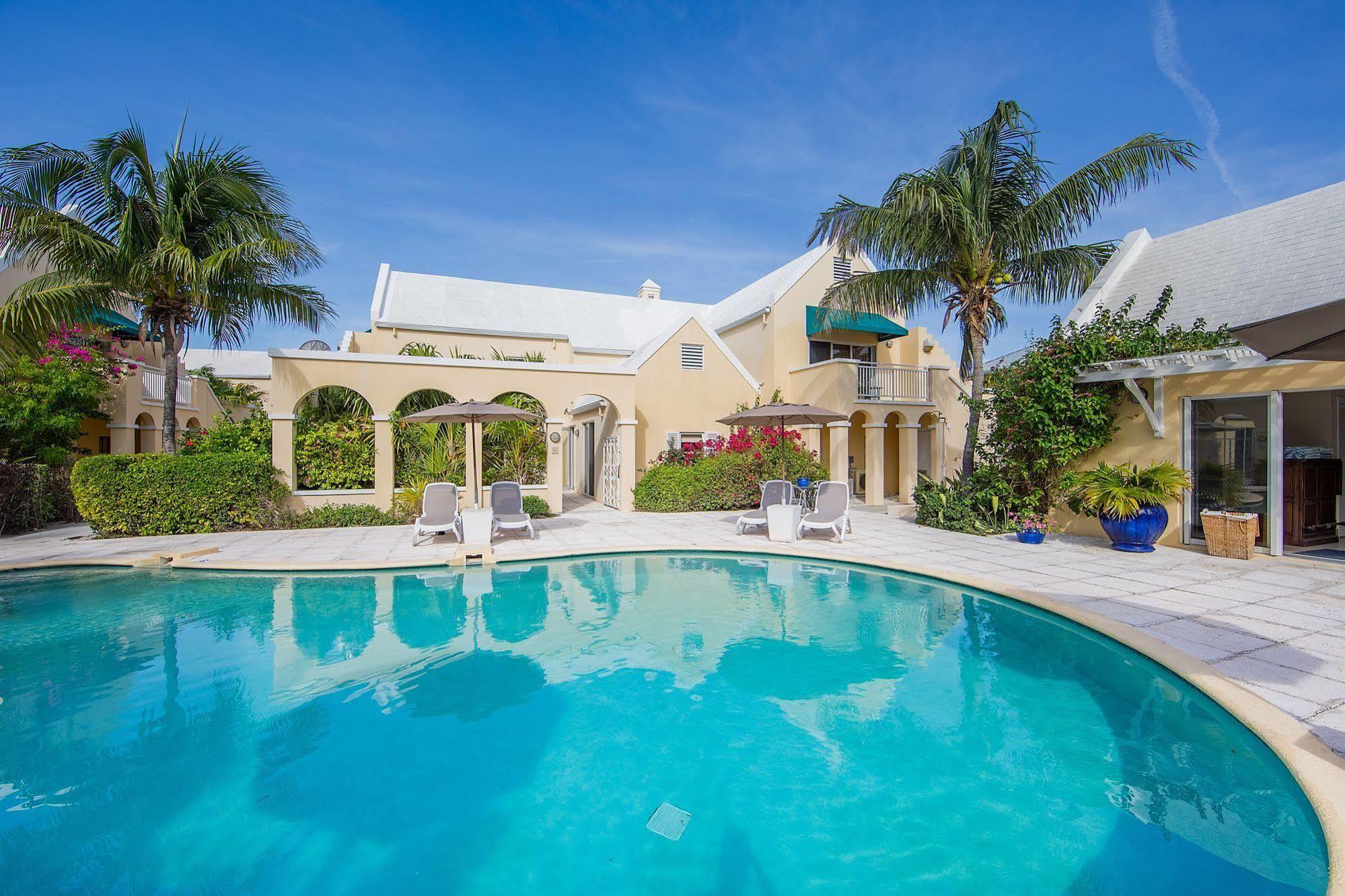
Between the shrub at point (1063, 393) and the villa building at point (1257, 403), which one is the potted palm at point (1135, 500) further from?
the shrub at point (1063, 393)

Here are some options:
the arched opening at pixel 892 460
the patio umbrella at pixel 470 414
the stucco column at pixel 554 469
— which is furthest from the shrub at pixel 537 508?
the arched opening at pixel 892 460

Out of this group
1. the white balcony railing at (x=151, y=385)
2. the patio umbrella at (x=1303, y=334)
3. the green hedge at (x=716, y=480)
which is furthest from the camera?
the white balcony railing at (x=151, y=385)

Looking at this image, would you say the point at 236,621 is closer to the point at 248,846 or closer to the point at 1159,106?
the point at 248,846

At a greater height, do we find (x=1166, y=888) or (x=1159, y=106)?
(x=1159, y=106)

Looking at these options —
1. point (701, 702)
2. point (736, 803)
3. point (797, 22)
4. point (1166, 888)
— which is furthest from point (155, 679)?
point (797, 22)

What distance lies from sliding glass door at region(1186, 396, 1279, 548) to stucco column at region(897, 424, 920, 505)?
9.20m

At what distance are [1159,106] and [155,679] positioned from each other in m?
19.9

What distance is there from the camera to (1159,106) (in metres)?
13.5

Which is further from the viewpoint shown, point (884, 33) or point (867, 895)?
point (884, 33)

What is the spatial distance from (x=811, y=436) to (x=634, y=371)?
6.03m

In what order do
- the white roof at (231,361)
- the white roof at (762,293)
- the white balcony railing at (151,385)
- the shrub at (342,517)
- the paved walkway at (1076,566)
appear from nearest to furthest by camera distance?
the paved walkway at (1076,566), the shrub at (342,517), the white balcony railing at (151,385), the white roof at (762,293), the white roof at (231,361)

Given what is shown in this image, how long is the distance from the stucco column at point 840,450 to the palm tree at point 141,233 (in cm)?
1512

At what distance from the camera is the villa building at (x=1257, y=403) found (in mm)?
9828

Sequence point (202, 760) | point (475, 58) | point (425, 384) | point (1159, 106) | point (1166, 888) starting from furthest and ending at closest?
point (425, 384)
point (475, 58)
point (1159, 106)
point (202, 760)
point (1166, 888)
